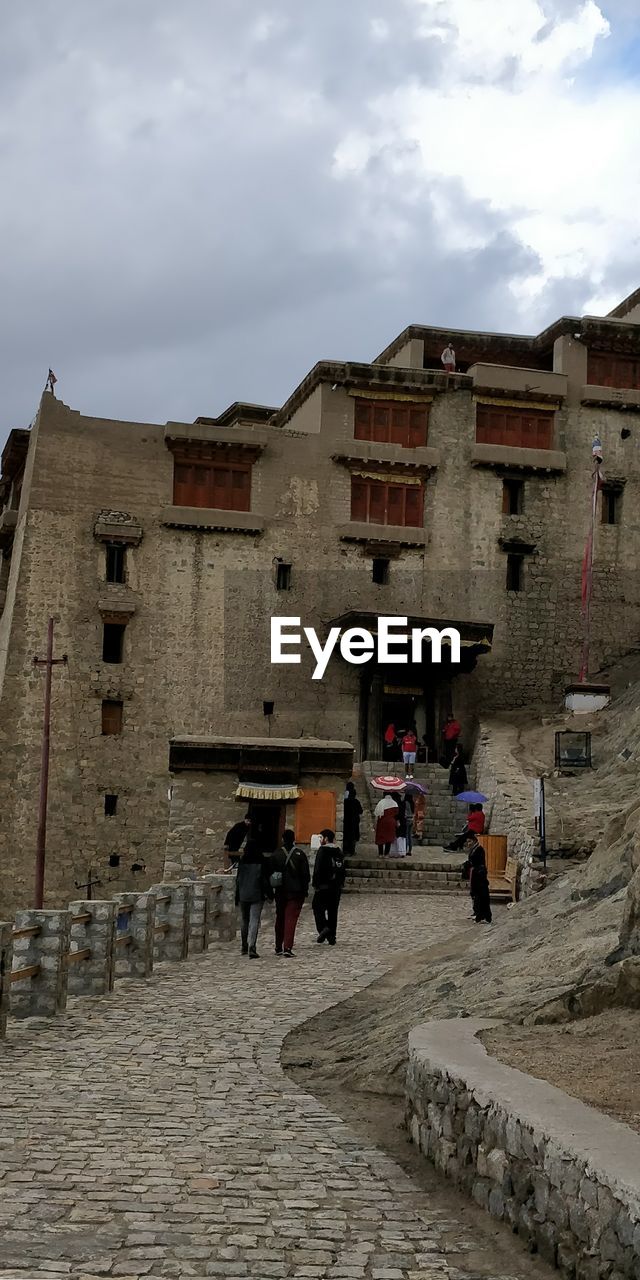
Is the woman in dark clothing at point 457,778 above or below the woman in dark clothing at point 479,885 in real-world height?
above

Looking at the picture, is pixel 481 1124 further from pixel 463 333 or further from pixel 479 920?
pixel 463 333

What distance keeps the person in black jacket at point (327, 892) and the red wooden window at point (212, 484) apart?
68.2ft

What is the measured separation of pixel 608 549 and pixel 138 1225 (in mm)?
35857

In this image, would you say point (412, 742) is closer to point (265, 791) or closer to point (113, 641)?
point (113, 641)

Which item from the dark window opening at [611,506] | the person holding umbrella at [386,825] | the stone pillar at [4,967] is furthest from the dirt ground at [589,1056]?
the dark window opening at [611,506]

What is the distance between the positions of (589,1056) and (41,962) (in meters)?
6.00

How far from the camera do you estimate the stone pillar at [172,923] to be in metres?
15.7

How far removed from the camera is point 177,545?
120ft

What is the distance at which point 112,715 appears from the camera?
117 feet

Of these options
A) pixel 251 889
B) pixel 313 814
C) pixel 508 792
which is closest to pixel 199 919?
pixel 251 889

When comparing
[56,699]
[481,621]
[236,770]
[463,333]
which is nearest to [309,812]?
[236,770]

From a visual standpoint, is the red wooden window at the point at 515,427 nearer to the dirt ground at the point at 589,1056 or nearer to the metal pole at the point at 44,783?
the metal pole at the point at 44,783

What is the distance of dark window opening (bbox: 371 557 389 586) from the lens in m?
38.2

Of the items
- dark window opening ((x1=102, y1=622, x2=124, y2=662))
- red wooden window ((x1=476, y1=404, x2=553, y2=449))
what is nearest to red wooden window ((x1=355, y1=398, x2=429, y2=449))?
red wooden window ((x1=476, y1=404, x2=553, y2=449))
